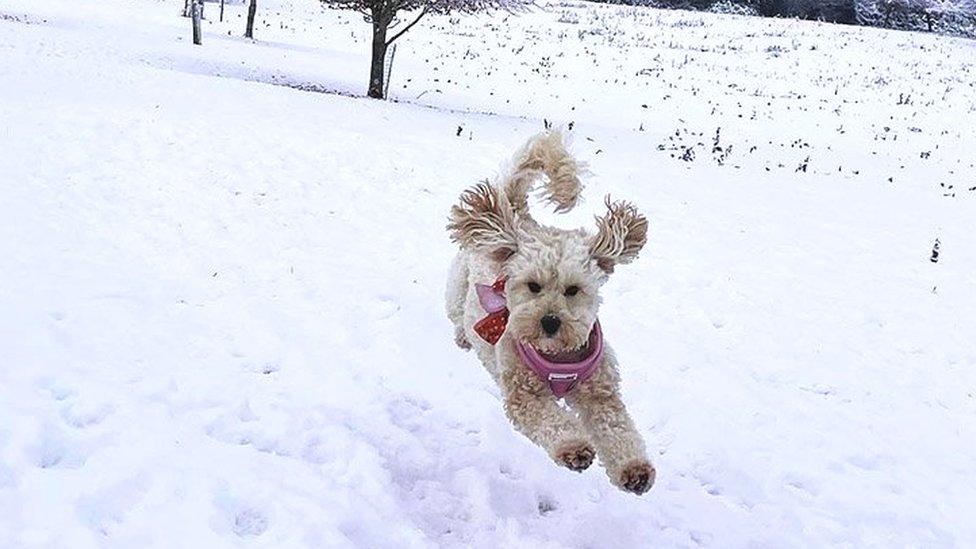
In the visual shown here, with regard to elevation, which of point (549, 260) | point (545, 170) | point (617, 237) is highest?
point (545, 170)

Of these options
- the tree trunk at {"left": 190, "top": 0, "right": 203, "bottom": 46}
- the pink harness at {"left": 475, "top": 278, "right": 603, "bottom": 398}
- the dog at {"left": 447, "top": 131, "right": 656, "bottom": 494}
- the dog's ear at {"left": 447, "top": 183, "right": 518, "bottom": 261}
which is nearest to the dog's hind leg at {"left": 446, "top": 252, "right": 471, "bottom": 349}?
the dog at {"left": 447, "top": 131, "right": 656, "bottom": 494}

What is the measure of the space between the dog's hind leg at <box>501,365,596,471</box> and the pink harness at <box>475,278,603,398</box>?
0.31 feet

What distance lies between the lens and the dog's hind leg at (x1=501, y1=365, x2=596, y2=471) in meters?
4.54

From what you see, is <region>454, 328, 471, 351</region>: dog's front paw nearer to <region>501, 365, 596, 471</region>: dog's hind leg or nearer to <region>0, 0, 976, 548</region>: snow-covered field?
<region>0, 0, 976, 548</region>: snow-covered field

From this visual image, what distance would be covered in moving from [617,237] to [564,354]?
73cm

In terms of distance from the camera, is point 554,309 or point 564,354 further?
point 564,354

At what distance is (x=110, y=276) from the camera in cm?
756

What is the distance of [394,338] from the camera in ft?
24.7

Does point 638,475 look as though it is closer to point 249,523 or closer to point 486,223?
point 486,223

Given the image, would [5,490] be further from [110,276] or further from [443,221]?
[443,221]

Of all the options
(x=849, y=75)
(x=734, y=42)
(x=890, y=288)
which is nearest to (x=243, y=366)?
(x=890, y=288)

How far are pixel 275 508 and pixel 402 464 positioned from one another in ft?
3.54

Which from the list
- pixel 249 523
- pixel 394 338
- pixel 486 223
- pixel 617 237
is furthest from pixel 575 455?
pixel 394 338

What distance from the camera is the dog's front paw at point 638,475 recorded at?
4582 mm
